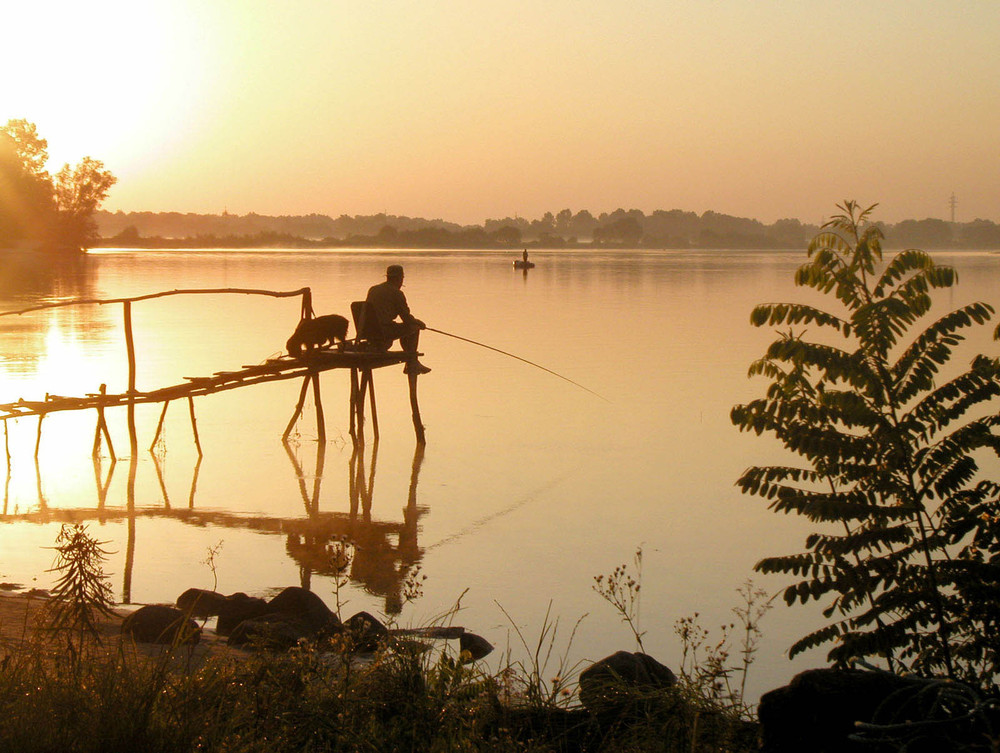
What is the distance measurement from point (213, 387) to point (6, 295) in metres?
36.9

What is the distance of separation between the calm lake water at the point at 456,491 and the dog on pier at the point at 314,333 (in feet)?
5.48

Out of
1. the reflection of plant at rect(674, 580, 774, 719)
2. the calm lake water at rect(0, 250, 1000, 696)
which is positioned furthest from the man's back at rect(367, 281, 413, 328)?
the reflection of plant at rect(674, 580, 774, 719)

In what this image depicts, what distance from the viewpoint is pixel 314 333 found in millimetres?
16656

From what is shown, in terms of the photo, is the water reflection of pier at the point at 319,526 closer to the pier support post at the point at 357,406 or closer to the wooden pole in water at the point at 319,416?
the pier support post at the point at 357,406

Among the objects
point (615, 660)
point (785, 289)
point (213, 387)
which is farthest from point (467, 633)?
point (785, 289)

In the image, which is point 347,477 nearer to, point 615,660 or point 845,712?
point 615,660

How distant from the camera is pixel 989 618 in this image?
6.43 metres

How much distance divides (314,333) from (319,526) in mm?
4591

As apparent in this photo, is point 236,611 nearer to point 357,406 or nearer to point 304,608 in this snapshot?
point 304,608

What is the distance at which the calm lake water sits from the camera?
33.8 ft

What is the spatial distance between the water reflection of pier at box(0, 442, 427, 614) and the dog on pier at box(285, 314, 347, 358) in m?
2.01

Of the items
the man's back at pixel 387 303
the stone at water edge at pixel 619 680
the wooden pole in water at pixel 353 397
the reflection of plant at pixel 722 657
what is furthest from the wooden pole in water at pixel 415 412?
the stone at water edge at pixel 619 680

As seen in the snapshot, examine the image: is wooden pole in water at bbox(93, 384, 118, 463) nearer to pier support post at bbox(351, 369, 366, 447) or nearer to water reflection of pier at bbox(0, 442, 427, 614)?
water reflection of pier at bbox(0, 442, 427, 614)

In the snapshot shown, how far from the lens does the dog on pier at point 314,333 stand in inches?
653
